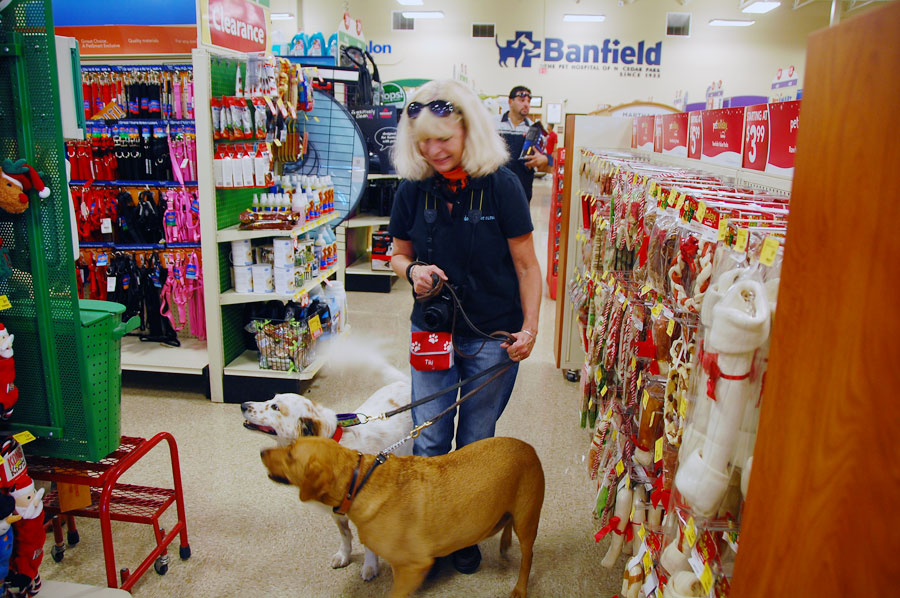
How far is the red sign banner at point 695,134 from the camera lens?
258 cm

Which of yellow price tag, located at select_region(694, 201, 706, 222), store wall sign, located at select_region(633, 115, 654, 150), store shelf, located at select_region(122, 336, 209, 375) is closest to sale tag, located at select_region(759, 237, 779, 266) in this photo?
yellow price tag, located at select_region(694, 201, 706, 222)

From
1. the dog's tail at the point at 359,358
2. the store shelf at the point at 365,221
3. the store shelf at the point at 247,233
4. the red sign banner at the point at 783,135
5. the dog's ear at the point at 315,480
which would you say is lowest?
the dog's tail at the point at 359,358

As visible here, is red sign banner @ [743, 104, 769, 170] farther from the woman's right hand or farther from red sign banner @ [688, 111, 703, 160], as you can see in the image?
the woman's right hand

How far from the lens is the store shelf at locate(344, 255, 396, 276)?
7.11m

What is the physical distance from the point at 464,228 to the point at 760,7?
1746cm

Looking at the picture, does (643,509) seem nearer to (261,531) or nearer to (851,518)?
(851,518)

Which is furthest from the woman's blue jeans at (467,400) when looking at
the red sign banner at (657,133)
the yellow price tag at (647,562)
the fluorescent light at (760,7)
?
the fluorescent light at (760,7)

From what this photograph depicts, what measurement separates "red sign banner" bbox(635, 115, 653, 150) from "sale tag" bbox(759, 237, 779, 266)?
2489 mm

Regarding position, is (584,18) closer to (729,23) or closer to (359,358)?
(729,23)

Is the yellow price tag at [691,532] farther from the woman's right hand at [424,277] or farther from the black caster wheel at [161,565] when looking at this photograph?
the black caster wheel at [161,565]

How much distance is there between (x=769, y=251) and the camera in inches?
44.2

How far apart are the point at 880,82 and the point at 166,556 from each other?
8.73 feet

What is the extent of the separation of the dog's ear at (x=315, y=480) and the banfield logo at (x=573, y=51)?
17.7m

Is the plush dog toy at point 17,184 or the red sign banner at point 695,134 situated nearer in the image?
the plush dog toy at point 17,184
